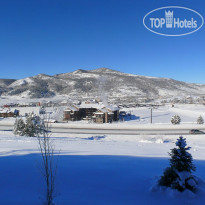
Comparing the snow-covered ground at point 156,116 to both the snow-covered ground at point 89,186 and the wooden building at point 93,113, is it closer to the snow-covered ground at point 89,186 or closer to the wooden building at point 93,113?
the wooden building at point 93,113

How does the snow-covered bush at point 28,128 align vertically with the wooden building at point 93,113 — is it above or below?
below

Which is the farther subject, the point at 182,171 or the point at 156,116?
the point at 156,116

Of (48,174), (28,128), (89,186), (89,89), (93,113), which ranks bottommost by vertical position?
(89,186)

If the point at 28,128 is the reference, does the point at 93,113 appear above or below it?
above

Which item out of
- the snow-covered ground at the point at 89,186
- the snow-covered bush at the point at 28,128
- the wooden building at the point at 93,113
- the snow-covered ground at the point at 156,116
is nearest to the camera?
the snow-covered ground at the point at 89,186

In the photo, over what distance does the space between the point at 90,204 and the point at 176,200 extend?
1983mm

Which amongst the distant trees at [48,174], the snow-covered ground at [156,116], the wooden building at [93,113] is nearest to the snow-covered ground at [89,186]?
the distant trees at [48,174]

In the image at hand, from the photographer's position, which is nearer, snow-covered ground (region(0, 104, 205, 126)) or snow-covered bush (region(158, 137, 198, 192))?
snow-covered bush (region(158, 137, 198, 192))

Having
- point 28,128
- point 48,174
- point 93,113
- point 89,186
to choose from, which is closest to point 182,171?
point 89,186

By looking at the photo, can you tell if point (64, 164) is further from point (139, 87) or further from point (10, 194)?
point (139, 87)

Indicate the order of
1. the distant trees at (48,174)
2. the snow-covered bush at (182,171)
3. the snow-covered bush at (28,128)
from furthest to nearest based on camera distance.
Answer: the snow-covered bush at (28,128) < the snow-covered bush at (182,171) < the distant trees at (48,174)

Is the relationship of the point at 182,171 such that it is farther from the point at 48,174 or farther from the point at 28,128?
the point at 28,128

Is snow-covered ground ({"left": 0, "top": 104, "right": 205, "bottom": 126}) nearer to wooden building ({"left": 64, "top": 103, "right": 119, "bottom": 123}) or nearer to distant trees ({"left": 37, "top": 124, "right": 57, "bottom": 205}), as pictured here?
wooden building ({"left": 64, "top": 103, "right": 119, "bottom": 123})

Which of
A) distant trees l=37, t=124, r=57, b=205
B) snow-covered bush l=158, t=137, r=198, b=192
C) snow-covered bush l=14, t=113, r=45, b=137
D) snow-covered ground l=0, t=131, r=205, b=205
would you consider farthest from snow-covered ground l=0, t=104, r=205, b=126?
snow-covered bush l=158, t=137, r=198, b=192
